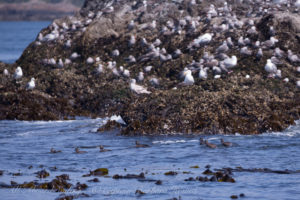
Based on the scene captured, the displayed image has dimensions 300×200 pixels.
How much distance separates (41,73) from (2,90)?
2576mm

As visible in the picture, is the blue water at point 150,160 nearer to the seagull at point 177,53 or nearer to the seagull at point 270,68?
the seagull at point 270,68

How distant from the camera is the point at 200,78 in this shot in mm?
20281

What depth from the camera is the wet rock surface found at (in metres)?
15.4

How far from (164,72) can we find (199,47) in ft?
6.81

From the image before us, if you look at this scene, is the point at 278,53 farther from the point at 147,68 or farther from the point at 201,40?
the point at 147,68

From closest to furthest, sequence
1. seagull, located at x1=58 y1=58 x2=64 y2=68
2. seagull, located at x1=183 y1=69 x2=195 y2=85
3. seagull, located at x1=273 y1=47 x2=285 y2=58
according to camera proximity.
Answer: seagull, located at x1=183 y1=69 x2=195 y2=85 → seagull, located at x1=273 y1=47 x2=285 y2=58 → seagull, located at x1=58 y1=58 x2=64 y2=68

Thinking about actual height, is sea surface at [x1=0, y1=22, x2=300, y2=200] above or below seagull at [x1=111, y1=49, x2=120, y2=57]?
Answer: below

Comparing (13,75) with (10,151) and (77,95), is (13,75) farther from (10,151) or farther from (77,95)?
(10,151)

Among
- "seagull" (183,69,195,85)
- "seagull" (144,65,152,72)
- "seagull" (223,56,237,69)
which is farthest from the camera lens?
"seagull" (144,65,152,72)

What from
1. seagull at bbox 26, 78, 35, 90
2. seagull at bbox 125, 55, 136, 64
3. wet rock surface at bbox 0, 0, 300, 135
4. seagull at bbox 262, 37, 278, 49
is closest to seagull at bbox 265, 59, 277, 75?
wet rock surface at bbox 0, 0, 300, 135

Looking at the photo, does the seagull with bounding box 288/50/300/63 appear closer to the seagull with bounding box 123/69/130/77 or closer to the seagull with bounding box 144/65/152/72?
the seagull with bounding box 144/65/152/72

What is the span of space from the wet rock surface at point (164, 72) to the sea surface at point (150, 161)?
645 mm

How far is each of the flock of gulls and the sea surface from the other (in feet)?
15.6

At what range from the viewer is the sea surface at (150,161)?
32.0 feet
